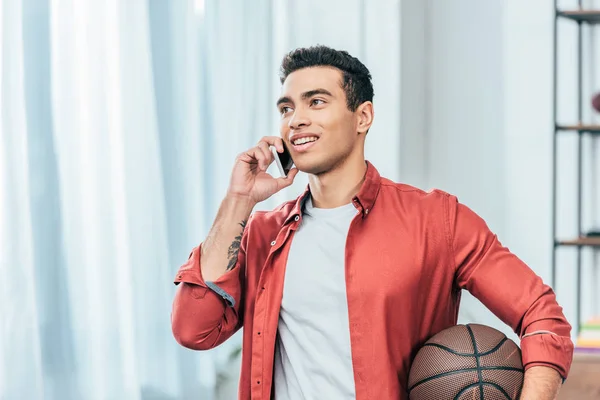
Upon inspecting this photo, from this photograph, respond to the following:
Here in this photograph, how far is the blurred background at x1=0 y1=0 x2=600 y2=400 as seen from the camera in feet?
7.36

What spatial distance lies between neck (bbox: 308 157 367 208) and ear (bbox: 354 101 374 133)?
9cm

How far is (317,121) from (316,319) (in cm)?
51

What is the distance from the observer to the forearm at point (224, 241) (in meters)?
1.95

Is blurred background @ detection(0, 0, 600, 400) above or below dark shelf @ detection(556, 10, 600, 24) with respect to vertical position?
below

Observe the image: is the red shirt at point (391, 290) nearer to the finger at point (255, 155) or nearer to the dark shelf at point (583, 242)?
the finger at point (255, 155)

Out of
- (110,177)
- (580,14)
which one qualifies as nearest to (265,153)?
(110,177)

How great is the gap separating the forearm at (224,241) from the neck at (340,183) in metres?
0.22

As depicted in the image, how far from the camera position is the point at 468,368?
67.8 inches

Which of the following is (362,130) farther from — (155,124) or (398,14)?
(398,14)

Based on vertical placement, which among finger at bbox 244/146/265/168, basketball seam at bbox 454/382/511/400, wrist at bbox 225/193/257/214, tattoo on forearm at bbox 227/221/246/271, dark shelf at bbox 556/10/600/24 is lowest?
basketball seam at bbox 454/382/511/400

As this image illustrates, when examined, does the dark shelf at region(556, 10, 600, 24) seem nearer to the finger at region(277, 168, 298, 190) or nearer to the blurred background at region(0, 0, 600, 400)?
the blurred background at region(0, 0, 600, 400)

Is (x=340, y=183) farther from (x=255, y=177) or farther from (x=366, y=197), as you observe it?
(x=255, y=177)

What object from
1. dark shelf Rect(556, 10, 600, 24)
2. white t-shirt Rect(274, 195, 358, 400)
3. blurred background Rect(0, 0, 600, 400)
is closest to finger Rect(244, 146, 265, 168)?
white t-shirt Rect(274, 195, 358, 400)

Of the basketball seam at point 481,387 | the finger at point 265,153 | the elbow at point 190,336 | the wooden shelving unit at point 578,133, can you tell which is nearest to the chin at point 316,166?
the finger at point 265,153
